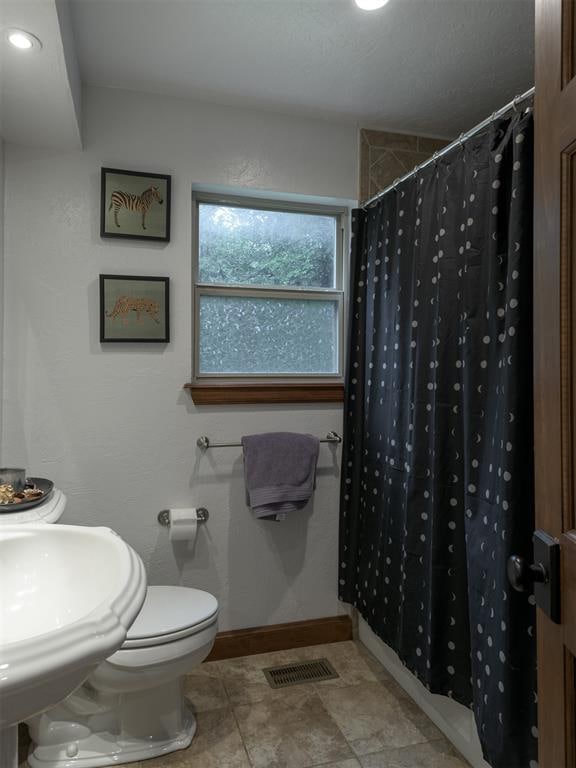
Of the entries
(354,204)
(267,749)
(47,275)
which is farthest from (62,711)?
(354,204)

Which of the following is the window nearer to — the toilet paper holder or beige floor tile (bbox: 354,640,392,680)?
the toilet paper holder

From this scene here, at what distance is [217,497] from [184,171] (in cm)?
144

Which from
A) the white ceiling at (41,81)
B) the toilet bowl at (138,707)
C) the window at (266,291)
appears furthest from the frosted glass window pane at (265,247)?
the toilet bowl at (138,707)

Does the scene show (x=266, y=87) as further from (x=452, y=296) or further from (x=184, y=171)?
(x=452, y=296)

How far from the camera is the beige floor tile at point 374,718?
5.90ft

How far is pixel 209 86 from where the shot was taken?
2.11 m

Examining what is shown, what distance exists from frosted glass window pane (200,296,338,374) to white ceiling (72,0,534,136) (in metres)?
0.88

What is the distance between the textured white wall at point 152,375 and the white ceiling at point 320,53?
0.54 feet

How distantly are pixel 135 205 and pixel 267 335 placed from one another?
0.81 m

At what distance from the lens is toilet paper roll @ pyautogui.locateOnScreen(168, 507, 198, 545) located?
216 cm

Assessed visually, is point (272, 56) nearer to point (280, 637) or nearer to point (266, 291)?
point (266, 291)

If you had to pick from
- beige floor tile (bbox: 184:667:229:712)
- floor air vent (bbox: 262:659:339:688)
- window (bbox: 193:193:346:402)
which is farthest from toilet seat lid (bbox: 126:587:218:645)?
window (bbox: 193:193:346:402)

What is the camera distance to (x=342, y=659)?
231cm

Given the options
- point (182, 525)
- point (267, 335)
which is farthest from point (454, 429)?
point (182, 525)
